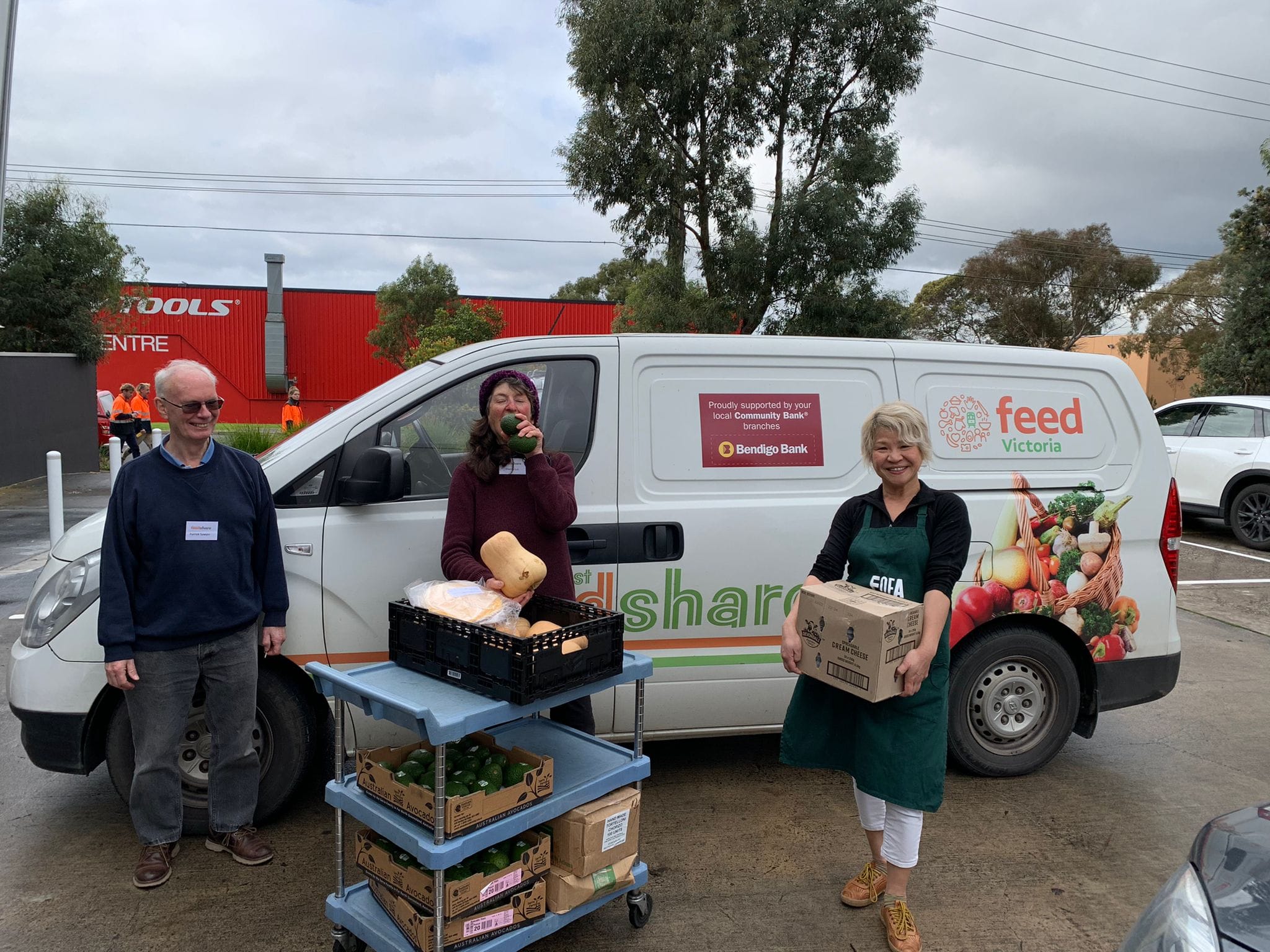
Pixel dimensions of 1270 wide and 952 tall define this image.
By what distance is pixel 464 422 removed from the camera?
3.95m

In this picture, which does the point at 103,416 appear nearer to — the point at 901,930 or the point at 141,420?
the point at 141,420

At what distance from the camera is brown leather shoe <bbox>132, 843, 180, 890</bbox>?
3424 millimetres

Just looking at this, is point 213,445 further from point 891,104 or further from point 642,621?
point 891,104

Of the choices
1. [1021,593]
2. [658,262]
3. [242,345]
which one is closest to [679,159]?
[658,262]

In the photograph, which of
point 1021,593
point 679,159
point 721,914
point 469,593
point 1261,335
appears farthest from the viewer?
point 1261,335

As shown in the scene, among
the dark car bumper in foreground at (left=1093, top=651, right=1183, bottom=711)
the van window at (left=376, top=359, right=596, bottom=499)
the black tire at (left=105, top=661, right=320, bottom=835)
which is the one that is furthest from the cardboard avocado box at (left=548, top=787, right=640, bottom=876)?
the dark car bumper in foreground at (left=1093, top=651, right=1183, bottom=711)

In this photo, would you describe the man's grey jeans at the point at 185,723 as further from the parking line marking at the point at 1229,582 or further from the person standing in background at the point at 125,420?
the person standing in background at the point at 125,420

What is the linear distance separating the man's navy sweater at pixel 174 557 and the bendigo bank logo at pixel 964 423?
309 centimetres

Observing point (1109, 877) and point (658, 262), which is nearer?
point (1109, 877)

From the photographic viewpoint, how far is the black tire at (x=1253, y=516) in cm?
1124

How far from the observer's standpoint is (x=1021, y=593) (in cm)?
426

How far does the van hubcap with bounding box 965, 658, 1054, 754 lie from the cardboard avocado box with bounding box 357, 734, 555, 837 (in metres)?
2.40

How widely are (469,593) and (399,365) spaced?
1319 inches

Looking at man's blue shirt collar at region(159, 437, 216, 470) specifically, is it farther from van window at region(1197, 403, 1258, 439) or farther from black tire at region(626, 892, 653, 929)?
van window at region(1197, 403, 1258, 439)
